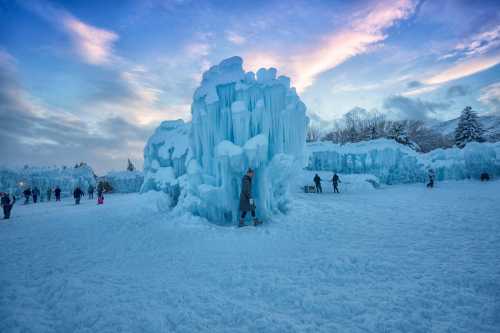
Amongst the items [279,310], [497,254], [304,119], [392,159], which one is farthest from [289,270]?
[392,159]

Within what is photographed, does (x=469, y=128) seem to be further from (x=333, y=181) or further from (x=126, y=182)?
(x=126, y=182)

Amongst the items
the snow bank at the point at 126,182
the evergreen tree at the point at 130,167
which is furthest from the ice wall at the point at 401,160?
the evergreen tree at the point at 130,167

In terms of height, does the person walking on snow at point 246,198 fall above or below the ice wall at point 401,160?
below

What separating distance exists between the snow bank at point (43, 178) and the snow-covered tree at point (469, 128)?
6168cm

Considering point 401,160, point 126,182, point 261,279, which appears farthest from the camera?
point 126,182

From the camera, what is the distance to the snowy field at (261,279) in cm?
315

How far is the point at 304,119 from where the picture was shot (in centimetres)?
1140

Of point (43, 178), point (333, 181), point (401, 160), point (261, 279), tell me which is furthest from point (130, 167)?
point (261, 279)

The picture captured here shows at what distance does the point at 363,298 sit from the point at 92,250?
21.9 feet

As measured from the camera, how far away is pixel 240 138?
399 inches

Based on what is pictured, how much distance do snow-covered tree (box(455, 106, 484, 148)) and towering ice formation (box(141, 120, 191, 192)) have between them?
45958 mm

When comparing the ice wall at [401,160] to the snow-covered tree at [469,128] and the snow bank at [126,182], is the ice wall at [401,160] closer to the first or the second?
the snow-covered tree at [469,128]

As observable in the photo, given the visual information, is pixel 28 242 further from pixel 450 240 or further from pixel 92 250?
pixel 450 240

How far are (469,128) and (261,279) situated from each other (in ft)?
172
